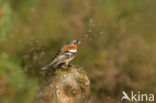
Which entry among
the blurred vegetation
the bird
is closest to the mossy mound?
the bird

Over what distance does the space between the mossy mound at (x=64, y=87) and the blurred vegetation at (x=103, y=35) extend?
3.49 m

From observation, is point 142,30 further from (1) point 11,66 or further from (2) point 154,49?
(1) point 11,66

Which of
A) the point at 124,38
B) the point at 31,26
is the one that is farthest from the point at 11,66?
the point at 124,38

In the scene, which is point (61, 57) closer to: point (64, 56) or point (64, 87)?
point (64, 56)

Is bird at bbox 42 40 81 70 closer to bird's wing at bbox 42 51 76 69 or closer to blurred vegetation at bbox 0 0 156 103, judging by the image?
bird's wing at bbox 42 51 76 69

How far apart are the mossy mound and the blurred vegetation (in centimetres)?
349

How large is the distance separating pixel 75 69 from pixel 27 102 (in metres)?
1.01

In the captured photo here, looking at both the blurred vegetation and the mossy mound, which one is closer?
the mossy mound

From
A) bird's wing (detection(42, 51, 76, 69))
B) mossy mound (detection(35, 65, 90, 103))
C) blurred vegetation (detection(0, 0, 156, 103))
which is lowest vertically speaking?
mossy mound (detection(35, 65, 90, 103))

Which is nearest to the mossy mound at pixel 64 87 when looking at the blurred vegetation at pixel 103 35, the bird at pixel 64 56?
the bird at pixel 64 56

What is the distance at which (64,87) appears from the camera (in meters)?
6.34

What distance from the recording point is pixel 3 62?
10.4 m

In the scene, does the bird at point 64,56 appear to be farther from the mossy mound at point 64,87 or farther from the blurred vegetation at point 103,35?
the blurred vegetation at point 103,35

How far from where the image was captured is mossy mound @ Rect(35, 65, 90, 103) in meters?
6.30
